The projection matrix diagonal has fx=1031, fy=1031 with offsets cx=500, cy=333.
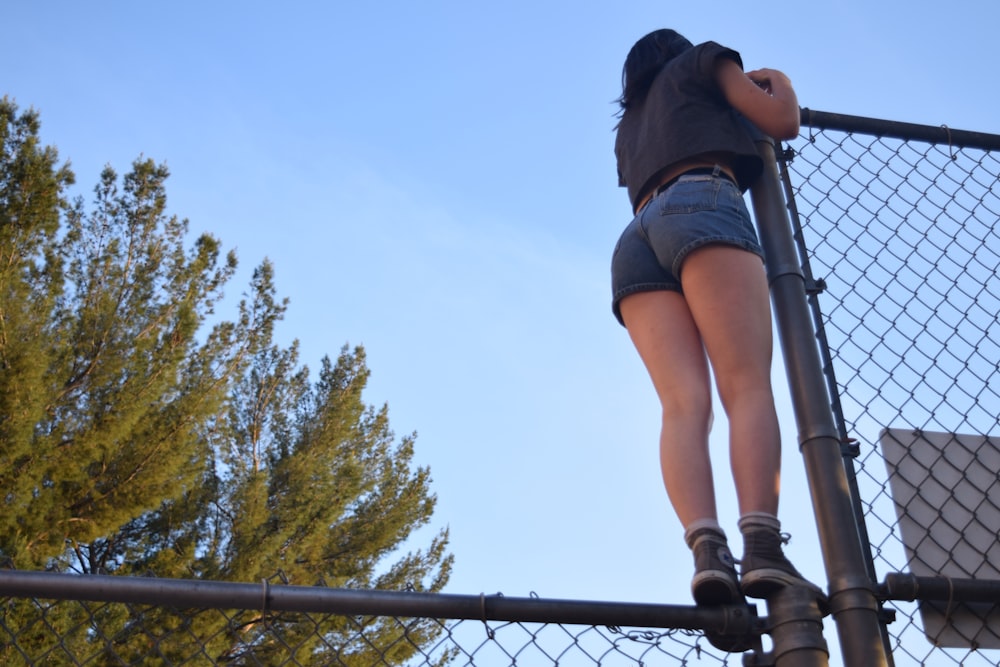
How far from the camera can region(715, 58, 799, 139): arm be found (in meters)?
2.23

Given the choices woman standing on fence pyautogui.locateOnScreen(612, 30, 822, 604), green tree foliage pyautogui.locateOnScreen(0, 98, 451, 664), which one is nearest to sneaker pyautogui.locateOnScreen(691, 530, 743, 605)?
woman standing on fence pyautogui.locateOnScreen(612, 30, 822, 604)

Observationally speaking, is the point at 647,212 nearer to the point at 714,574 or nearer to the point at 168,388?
the point at 714,574

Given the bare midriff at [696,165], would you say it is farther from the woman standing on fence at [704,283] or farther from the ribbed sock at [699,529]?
the ribbed sock at [699,529]

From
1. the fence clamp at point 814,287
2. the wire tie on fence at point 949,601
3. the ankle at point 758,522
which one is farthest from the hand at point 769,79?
the wire tie on fence at point 949,601

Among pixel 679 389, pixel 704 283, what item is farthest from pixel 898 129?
pixel 679 389

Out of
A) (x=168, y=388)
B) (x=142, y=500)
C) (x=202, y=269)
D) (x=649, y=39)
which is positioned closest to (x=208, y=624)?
(x=142, y=500)

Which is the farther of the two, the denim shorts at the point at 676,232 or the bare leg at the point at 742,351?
the denim shorts at the point at 676,232

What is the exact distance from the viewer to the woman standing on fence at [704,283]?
181 cm

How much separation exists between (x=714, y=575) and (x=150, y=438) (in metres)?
8.47

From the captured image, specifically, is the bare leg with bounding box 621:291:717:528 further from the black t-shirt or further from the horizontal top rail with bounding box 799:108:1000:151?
the horizontal top rail with bounding box 799:108:1000:151

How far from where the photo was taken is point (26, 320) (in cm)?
870

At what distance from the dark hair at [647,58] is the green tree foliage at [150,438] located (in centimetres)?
610

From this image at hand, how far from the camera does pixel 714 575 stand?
1681 millimetres

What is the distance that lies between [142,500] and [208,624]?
54.8 inches
